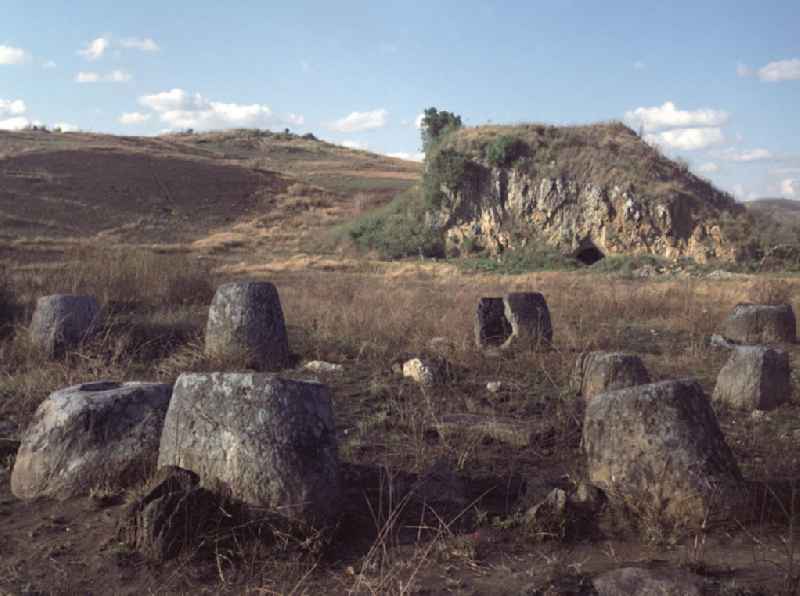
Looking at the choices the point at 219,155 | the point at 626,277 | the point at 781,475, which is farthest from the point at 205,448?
the point at 219,155

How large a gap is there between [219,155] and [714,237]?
5470 cm

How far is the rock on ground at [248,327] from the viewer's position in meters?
8.75

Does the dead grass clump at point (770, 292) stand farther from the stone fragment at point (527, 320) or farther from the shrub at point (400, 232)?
the shrub at point (400, 232)

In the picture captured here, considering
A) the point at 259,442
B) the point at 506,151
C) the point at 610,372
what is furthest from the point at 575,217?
the point at 259,442

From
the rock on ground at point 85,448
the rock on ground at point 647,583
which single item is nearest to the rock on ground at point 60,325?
the rock on ground at point 85,448

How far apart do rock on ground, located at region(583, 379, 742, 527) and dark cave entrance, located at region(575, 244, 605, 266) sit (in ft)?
79.4

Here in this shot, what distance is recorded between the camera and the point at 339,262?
95.3 ft

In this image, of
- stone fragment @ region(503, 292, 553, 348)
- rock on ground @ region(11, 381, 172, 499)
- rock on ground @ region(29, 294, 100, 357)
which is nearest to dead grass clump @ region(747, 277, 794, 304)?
stone fragment @ region(503, 292, 553, 348)

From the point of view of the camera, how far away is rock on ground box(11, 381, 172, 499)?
16.0 ft

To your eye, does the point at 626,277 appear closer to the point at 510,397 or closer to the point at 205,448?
the point at 510,397

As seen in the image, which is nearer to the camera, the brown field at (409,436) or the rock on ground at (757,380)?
the brown field at (409,436)

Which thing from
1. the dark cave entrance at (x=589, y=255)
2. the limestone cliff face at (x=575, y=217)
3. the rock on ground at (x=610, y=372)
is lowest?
the dark cave entrance at (x=589, y=255)

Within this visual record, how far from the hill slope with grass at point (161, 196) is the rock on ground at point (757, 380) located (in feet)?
91.3

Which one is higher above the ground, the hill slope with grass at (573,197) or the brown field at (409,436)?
the hill slope with grass at (573,197)
